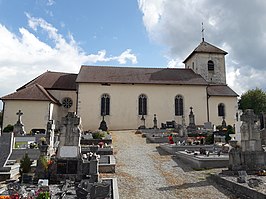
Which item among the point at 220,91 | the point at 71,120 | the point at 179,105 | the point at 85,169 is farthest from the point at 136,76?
the point at 85,169

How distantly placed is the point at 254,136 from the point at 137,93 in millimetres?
20260

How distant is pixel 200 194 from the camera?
7.44m

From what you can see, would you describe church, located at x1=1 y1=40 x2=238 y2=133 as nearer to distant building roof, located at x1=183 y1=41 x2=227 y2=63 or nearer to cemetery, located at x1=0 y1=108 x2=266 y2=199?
distant building roof, located at x1=183 y1=41 x2=227 y2=63

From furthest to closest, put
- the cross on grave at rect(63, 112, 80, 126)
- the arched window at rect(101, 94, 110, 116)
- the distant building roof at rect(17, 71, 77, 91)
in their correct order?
1. the distant building roof at rect(17, 71, 77, 91)
2. the arched window at rect(101, 94, 110, 116)
3. the cross on grave at rect(63, 112, 80, 126)

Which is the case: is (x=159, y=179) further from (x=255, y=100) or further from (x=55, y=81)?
(x=255, y=100)

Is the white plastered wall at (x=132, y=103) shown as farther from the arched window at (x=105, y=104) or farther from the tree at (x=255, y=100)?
the tree at (x=255, y=100)

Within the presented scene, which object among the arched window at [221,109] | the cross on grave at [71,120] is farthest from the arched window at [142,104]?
the cross on grave at [71,120]

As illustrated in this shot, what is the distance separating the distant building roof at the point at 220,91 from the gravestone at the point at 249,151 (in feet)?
69.5

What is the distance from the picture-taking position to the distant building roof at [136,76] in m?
29.8

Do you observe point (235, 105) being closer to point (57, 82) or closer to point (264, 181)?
point (57, 82)

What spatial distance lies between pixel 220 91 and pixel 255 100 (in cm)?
1743

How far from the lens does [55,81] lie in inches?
1212

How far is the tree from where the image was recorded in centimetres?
4472

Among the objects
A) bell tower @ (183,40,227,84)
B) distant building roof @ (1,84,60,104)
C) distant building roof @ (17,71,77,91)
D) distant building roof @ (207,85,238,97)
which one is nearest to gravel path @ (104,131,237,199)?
distant building roof @ (1,84,60,104)
